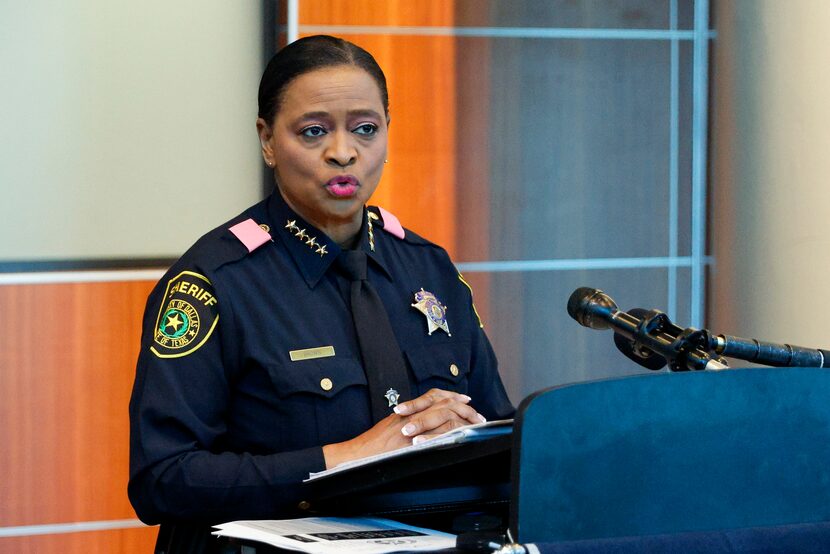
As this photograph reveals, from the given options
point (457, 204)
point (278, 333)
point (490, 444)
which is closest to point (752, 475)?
point (490, 444)

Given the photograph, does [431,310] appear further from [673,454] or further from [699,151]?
[699,151]

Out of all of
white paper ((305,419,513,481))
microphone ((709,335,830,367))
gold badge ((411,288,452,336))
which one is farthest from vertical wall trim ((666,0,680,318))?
white paper ((305,419,513,481))

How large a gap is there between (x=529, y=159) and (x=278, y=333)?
174 centimetres

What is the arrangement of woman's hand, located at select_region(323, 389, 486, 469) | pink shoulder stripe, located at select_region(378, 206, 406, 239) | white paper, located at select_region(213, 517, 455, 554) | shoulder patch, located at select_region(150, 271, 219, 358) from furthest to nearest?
pink shoulder stripe, located at select_region(378, 206, 406, 239)
shoulder patch, located at select_region(150, 271, 219, 358)
woman's hand, located at select_region(323, 389, 486, 469)
white paper, located at select_region(213, 517, 455, 554)

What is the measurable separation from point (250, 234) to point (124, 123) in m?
1.30

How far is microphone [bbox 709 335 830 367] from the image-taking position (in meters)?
1.30

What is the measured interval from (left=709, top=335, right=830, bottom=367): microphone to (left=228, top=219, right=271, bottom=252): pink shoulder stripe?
80cm

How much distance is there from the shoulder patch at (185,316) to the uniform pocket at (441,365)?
347mm

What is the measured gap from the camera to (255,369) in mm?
1743

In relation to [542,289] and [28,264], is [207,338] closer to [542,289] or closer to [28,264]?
[28,264]

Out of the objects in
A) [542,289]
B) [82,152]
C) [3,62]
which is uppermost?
[3,62]

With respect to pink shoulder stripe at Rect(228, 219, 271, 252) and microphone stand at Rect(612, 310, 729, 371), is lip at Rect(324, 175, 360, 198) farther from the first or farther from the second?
microphone stand at Rect(612, 310, 729, 371)

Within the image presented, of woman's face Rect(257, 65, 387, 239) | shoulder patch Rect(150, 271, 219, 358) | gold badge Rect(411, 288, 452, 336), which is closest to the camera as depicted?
shoulder patch Rect(150, 271, 219, 358)

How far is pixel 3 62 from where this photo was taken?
293 cm
